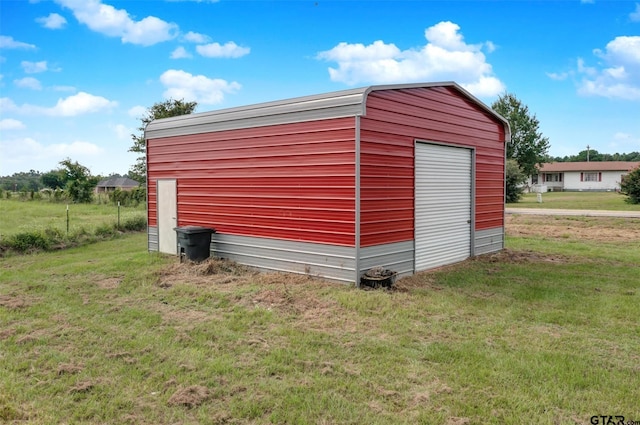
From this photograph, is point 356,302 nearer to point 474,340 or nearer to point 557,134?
point 474,340

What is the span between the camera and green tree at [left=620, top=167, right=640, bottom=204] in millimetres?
23594

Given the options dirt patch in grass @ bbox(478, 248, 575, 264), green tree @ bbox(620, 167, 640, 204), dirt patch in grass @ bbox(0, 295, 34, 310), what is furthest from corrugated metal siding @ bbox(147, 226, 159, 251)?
green tree @ bbox(620, 167, 640, 204)

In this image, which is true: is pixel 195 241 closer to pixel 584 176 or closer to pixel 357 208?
pixel 357 208

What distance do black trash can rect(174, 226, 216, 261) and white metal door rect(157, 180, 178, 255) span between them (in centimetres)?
140

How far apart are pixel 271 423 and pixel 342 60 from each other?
14626 millimetres

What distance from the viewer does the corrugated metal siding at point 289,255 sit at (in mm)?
6852

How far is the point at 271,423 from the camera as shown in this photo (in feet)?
9.77

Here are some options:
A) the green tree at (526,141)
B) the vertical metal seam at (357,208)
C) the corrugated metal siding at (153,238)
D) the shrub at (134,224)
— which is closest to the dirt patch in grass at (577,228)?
the vertical metal seam at (357,208)

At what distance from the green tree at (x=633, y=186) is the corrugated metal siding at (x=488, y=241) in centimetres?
1830

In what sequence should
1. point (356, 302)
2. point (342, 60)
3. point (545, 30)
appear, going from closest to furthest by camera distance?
1. point (356, 302)
2. point (545, 30)
3. point (342, 60)

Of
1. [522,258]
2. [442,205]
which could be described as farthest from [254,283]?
[522,258]

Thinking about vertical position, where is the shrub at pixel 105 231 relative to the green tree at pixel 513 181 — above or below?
below

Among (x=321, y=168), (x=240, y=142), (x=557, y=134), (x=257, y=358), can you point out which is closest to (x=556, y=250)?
(x=321, y=168)

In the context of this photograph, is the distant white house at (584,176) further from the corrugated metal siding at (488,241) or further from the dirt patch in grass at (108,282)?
the dirt patch in grass at (108,282)
